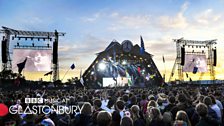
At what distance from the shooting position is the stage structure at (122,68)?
4553 centimetres

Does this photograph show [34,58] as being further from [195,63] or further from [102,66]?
[195,63]

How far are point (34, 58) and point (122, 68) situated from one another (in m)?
17.1

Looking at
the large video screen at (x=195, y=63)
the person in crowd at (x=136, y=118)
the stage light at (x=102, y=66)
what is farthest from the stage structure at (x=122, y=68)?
the person in crowd at (x=136, y=118)

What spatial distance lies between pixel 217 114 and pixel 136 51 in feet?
143

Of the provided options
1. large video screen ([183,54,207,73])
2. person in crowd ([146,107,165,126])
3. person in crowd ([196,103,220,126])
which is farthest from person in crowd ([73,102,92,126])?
large video screen ([183,54,207,73])

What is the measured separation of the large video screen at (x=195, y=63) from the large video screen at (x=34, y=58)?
23158mm

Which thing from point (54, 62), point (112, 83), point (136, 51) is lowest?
point (112, 83)

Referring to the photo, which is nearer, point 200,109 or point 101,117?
point 101,117

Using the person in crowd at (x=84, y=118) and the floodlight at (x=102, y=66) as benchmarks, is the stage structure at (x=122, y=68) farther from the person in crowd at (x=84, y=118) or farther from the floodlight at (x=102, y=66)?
the person in crowd at (x=84, y=118)

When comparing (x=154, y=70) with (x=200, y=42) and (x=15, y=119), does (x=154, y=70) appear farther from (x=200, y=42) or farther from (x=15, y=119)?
(x=15, y=119)

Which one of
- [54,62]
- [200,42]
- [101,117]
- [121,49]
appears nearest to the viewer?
[101,117]

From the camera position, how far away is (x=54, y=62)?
32750 millimetres

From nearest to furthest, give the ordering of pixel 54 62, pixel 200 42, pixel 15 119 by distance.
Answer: pixel 15 119 → pixel 54 62 → pixel 200 42

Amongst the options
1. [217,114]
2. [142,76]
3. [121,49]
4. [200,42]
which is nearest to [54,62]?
[121,49]
